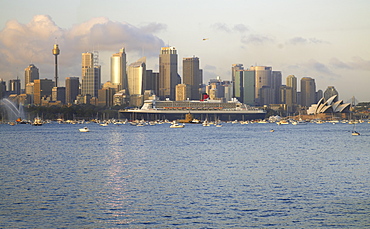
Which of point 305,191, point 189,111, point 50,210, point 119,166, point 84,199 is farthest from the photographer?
point 189,111

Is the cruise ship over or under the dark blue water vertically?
over

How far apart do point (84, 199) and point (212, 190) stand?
19.4 ft

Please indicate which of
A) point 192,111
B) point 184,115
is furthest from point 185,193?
point 192,111

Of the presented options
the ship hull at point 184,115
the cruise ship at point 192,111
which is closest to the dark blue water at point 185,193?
the ship hull at point 184,115

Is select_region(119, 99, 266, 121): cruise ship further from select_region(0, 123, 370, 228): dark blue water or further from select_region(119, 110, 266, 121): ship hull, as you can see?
select_region(0, 123, 370, 228): dark blue water

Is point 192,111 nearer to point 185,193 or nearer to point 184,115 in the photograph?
point 184,115

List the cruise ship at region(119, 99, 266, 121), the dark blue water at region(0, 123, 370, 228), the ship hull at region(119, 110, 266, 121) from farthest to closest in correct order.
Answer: the cruise ship at region(119, 99, 266, 121), the ship hull at region(119, 110, 266, 121), the dark blue water at region(0, 123, 370, 228)

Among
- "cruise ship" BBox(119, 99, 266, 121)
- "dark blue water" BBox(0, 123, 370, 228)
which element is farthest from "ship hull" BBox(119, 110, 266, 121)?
"dark blue water" BBox(0, 123, 370, 228)

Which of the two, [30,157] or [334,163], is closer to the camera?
[334,163]

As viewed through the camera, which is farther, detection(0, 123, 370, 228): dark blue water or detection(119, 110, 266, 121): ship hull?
detection(119, 110, 266, 121): ship hull

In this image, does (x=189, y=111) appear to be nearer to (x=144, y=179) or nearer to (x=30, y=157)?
(x=30, y=157)

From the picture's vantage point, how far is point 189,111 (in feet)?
629

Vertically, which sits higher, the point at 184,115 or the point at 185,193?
the point at 184,115

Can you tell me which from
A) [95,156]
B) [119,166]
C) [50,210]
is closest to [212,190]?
[50,210]
